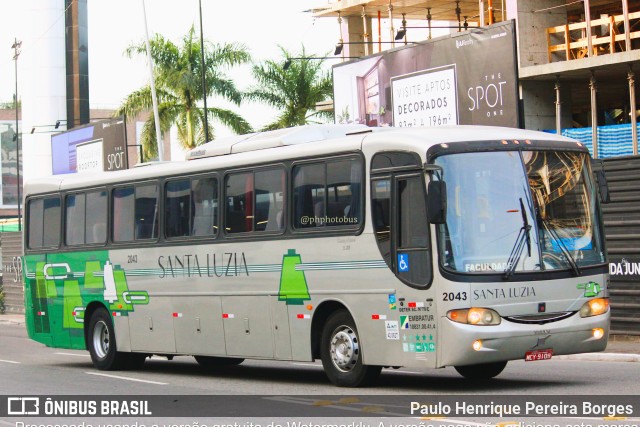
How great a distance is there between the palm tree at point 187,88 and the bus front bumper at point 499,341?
3958 centimetres

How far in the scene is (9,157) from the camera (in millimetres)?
134625

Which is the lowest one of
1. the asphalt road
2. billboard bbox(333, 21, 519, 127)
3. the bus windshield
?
the asphalt road

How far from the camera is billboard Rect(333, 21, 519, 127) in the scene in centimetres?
2786

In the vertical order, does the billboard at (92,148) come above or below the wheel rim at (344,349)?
above

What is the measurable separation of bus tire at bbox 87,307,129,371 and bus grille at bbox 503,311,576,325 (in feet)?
29.0

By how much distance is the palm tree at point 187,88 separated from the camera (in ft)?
173

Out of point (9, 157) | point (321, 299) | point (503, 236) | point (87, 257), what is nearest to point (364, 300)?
point (321, 299)

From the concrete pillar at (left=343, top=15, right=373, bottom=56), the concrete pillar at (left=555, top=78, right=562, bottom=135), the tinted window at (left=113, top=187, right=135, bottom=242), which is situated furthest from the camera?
the concrete pillar at (left=343, top=15, right=373, bottom=56)

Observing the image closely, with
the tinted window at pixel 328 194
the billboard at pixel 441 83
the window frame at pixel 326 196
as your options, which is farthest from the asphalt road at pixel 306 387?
the billboard at pixel 441 83

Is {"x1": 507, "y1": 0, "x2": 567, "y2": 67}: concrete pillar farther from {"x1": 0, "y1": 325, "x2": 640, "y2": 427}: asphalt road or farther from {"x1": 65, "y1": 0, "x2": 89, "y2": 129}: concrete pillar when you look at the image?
{"x1": 65, "y1": 0, "x2": 89, "y2": 129}: concrete pillar

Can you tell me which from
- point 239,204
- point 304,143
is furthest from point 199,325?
point 304,143

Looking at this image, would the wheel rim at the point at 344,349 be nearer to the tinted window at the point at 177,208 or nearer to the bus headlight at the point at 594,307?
the bus headlight at the point at 594,307

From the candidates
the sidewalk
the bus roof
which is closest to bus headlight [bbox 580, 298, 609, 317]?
the bus roof

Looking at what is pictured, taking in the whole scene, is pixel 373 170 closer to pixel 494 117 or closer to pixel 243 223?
pixel 243 223
